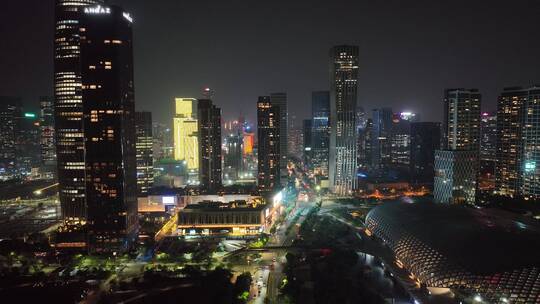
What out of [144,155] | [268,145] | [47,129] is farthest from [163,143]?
[268,145]

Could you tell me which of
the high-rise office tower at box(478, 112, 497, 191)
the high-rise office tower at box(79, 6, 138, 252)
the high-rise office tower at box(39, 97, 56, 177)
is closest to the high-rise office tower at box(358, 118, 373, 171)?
the high-rise office tower at box(478, 112, 497, 191)

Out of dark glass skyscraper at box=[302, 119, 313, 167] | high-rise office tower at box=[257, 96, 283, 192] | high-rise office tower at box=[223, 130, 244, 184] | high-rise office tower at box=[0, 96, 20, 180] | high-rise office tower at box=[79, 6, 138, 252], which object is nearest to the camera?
high-rise office tower at box=[79, 6, 138, 252]

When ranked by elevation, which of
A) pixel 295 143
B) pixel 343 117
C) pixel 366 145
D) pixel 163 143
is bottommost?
pixel 295 143

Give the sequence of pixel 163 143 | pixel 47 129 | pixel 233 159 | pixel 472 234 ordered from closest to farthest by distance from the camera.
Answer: pixel 472 234
pixel 47 129
pixel 233 159
pixel 163 143

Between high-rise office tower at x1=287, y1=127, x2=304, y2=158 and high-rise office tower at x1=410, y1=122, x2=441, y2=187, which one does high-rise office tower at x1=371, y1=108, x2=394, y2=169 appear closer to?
high-rise office tower at x1=410, y1=122, x2=441, y2=187

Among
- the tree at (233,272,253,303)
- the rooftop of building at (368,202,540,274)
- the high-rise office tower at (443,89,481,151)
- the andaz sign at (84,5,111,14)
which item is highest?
the andaz sign at (84,5,111,14)

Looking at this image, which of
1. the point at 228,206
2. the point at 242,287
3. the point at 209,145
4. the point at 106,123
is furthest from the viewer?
the point at 209,145

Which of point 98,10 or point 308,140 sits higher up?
point 98,10

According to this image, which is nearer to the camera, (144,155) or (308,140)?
(144,155)

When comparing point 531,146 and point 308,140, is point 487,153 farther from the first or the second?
point 308,140
